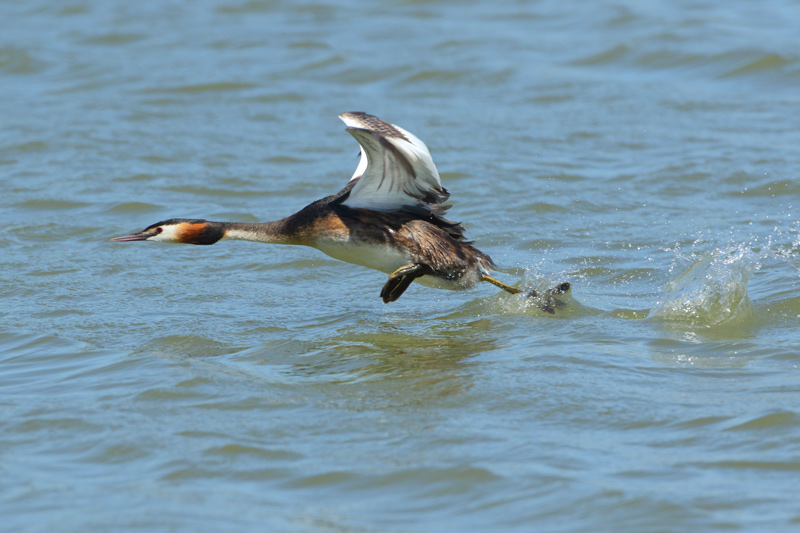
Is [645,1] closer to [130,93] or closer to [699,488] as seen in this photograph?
[130,93]

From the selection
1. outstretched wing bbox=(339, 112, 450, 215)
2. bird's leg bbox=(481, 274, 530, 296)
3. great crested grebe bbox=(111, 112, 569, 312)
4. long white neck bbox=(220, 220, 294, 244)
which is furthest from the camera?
bird's leg bbox=(481, 274, 530, 296)

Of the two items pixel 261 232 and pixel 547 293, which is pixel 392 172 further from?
pixel 547 293

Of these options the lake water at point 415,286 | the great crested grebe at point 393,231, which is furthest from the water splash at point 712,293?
the great crested grebe at point 393,231

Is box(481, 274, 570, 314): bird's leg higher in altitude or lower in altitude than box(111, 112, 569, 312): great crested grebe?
lower

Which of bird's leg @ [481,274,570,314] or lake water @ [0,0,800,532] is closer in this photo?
lake water @ [0,0,800,532]

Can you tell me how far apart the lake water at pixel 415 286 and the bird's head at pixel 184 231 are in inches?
20.7

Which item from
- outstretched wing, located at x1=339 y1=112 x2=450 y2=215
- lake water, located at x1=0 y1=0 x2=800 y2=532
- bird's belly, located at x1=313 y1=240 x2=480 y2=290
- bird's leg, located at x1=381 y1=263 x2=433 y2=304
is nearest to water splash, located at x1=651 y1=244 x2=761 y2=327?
lake water, located at x1=0 y1=0 x2=800 y2=532

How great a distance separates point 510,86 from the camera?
13695 mm

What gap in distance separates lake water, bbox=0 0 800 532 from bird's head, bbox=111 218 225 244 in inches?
20.7

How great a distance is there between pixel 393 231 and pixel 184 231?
1.66 meters

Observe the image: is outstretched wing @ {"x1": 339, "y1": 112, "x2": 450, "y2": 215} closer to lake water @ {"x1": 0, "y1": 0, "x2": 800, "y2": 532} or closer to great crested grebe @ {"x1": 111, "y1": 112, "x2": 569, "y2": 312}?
great crested grebe @ {"x1": 111, "y1": 112, "x2": 569, "y2": 312}

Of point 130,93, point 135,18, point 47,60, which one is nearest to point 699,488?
point 130,93

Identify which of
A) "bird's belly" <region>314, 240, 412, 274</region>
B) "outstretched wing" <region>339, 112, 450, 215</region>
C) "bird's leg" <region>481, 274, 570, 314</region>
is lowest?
"bird's leg" <region>481, 274, 570, 314</region>

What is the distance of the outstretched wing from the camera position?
6648mm
